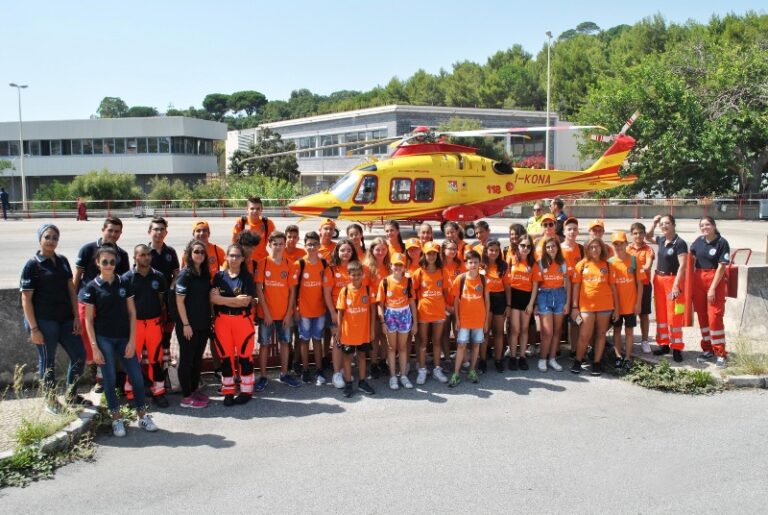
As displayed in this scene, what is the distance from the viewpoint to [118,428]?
593 cm

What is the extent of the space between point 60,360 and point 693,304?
25.6 ft

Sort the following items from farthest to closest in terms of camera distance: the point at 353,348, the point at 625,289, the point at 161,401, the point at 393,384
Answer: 1. the point at 625,289
2. the point at 393,384
3. the point at 353,348
4. the point at 161,401

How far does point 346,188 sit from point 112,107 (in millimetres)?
161420

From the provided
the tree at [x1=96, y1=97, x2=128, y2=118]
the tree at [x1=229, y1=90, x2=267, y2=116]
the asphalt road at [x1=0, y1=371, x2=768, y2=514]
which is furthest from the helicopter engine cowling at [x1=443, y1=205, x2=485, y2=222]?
the tree at [x1=96, y1=97, x2=128, y2=118]

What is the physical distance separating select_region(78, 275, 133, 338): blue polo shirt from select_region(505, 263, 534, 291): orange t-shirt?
4459 mm

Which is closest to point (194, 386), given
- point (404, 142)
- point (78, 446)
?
point (78, 446)

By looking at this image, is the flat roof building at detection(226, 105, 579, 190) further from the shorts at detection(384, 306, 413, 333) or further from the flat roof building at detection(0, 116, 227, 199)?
the shorts at detection(384, 306, 413, 333)

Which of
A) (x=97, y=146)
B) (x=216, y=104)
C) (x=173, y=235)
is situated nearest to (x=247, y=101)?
(x=216, y=104)

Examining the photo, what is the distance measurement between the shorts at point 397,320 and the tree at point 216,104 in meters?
155

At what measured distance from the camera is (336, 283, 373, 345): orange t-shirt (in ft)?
23.4

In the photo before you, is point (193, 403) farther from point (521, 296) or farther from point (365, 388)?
point (521, 296)

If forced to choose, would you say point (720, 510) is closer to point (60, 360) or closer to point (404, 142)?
point (60, 360)

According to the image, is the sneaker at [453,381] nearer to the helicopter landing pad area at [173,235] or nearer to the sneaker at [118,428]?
the sneaker at [118,428]

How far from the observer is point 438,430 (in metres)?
6.07
